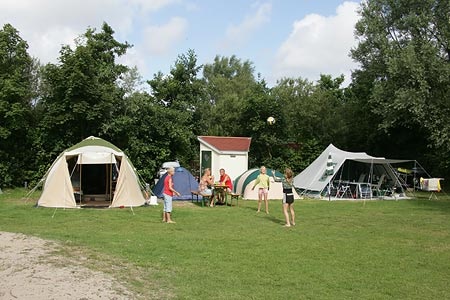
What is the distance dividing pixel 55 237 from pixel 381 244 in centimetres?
624

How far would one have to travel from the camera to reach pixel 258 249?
8109 mm

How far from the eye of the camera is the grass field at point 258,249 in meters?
5.81

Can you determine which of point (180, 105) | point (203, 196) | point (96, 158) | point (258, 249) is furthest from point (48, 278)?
point (180, 105)

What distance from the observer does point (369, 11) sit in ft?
75.8

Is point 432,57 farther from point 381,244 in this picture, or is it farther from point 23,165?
point 23,165

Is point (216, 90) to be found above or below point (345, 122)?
above

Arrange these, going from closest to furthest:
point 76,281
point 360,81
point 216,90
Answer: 1. point 76,281
2. point 360,81
3. point 216,90

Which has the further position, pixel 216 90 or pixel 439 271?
pixel 216 90

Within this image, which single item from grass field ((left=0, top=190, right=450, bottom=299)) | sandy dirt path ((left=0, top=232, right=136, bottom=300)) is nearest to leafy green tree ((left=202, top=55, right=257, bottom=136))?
→ grass field ((left=0, top=190, right=450, bottom=299))

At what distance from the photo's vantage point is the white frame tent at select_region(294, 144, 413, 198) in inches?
736

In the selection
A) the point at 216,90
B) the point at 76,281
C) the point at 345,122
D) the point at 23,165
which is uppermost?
the point at 216,90

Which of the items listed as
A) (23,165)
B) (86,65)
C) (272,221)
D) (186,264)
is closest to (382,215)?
(272,221)

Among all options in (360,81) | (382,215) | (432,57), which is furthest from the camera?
(360,81)

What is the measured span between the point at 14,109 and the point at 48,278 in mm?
14201
